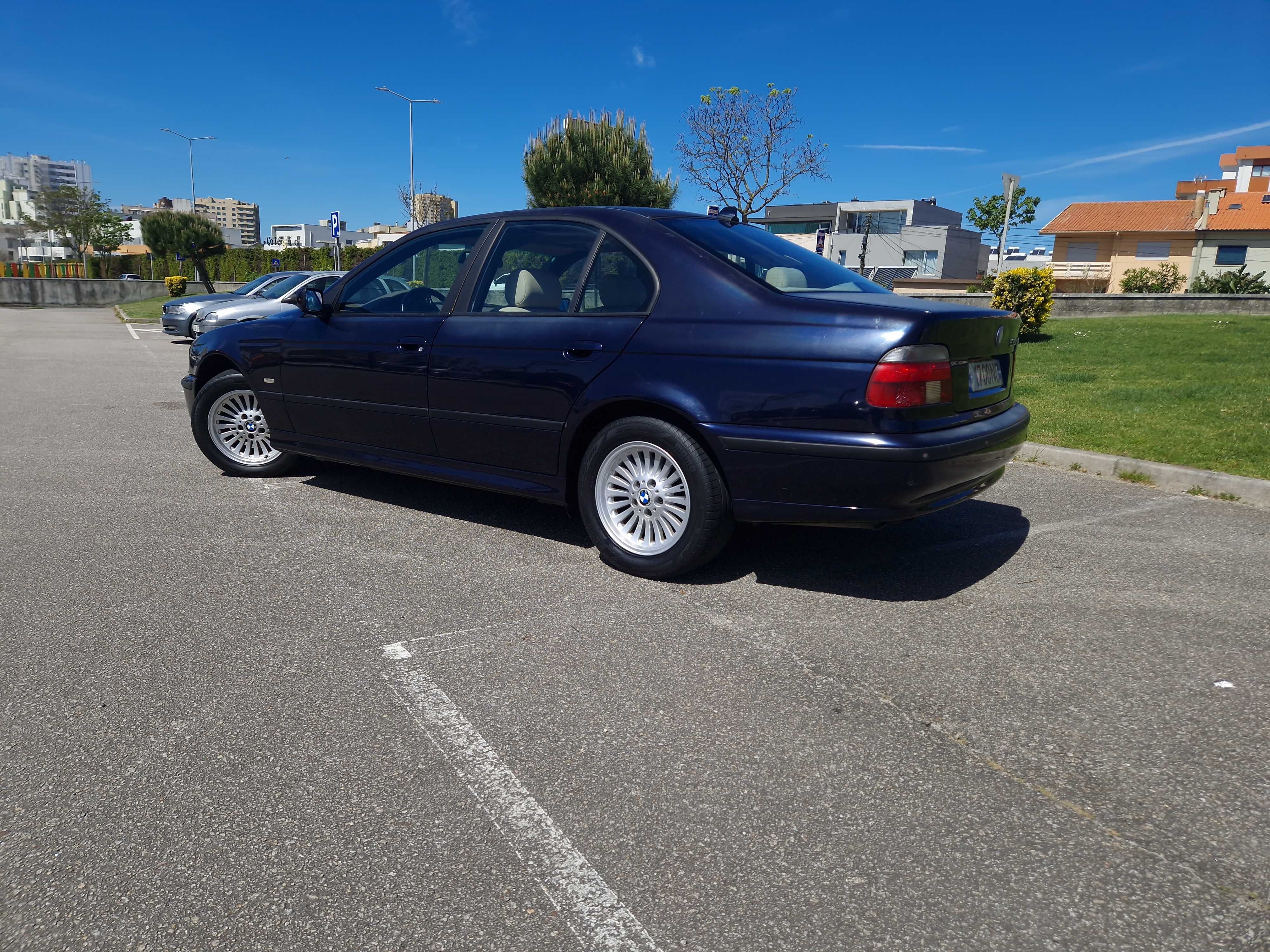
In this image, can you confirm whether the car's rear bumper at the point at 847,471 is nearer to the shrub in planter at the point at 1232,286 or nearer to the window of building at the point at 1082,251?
the shrub in planter at the point at 1232,286

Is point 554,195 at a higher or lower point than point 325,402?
higher

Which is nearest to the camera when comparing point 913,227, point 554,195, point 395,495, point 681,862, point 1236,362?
point 681,862

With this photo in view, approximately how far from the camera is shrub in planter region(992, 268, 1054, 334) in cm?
1415

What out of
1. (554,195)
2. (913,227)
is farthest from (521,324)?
(913,227)

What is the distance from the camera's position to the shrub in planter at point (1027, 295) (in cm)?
1415

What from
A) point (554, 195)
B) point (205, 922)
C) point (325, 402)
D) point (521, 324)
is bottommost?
point (205, 922)

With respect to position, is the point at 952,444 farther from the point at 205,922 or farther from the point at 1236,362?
the point at 1236,362

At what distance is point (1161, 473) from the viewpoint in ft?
20.0

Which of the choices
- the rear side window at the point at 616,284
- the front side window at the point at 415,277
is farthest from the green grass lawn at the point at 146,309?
the rear side window at the point at 616,284

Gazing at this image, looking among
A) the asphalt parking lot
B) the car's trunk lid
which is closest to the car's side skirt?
the asphalt parking lot

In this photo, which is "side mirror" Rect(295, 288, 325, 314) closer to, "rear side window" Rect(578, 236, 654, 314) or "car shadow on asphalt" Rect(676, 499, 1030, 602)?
"rear side window" Rect(578, 236, 654, 314)

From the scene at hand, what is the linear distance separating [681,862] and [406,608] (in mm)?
1987

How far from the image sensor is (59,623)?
3.60 metres

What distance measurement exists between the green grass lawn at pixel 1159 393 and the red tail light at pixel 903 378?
3.64 metres
